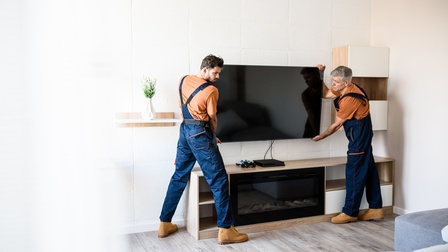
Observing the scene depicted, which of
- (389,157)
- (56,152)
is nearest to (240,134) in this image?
(389,157)

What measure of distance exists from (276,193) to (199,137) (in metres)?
1.00

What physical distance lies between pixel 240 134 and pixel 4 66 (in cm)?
A: 338

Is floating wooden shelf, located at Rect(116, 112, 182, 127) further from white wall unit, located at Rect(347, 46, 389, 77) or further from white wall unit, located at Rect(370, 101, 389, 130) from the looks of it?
white wall unit, located at Rect(370, 101, 389, 130)

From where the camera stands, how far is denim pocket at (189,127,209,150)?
322 cm

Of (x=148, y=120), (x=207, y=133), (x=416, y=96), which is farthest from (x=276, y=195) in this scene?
(x=416, y=96)

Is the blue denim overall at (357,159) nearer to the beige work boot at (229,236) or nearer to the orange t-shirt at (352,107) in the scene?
the orange t-shirt at (352,107)

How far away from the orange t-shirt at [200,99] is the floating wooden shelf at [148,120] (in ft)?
0.84

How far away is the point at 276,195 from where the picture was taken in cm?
376

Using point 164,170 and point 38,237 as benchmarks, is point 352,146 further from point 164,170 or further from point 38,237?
point 38,237

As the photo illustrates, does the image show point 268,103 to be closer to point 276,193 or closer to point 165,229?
point 276,193

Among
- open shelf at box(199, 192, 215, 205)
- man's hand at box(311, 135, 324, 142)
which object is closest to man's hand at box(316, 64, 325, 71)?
man's hand at box(311, 135, 324, 142)

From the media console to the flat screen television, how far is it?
0.33 metres

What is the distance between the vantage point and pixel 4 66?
44cm

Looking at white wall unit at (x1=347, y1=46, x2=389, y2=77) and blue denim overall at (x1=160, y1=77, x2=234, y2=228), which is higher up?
white wall unit at (x1=347, y1=46, x2=389, y2=77)
